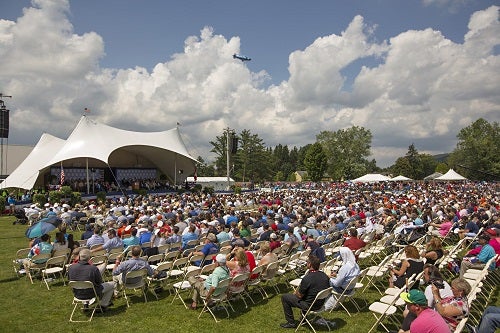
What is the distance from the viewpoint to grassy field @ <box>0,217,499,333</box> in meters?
5.32

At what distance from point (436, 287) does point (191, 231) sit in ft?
19.5

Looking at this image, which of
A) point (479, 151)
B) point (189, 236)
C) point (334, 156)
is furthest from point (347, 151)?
point (189, 236)

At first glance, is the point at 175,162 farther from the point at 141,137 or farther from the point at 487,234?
the point at 487,234

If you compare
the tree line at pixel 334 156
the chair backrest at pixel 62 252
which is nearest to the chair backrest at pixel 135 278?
the chair backrest at pixel 62 252

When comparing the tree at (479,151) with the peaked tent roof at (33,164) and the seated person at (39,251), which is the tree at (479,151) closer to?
the peaked tent roof at (33,164)

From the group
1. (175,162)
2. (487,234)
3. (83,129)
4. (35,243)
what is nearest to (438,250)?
(487,234)

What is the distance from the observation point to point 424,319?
141 inches

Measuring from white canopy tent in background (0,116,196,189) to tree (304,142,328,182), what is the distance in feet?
132

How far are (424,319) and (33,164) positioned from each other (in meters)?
32.3

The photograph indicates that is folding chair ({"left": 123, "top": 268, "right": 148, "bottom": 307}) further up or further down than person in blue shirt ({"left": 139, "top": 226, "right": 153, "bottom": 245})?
further down

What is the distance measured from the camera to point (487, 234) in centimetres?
804

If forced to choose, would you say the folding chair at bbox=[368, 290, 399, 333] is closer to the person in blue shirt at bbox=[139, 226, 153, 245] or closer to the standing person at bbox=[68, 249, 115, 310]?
the standing person at bbox=[68, 249, 115, 310]

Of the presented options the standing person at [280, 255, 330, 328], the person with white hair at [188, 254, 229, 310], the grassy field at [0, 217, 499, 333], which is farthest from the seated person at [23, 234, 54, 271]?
the standing person at [280, 255, 330, 328]

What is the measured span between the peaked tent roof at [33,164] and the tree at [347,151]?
56.2m
